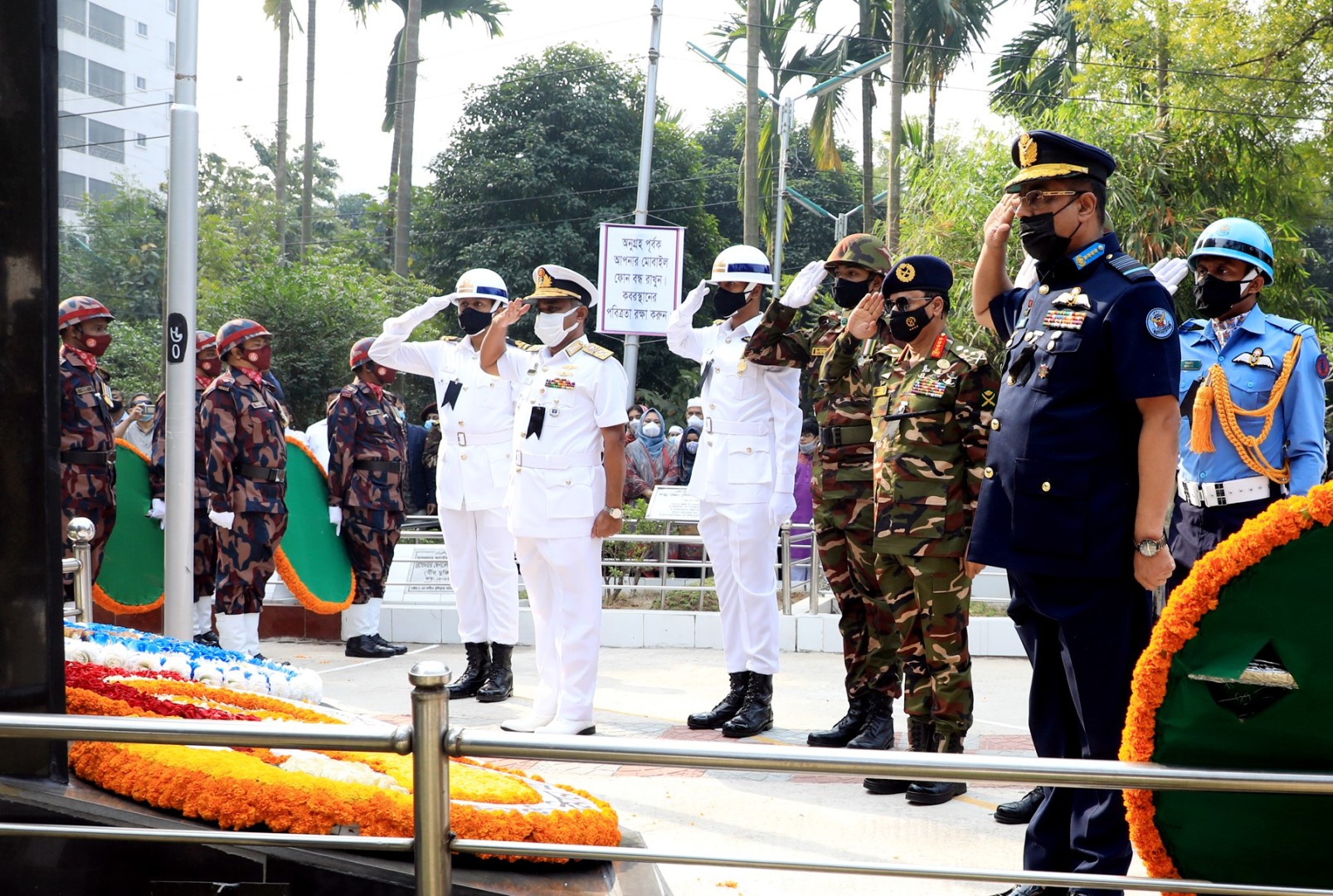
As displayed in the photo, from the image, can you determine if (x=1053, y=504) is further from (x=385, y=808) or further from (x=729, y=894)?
(x=385, y=808)

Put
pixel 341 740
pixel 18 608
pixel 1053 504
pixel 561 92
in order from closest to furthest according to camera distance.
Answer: pixel 341 740, pixel 18 608, pixel 1053 504, pixel 561 92

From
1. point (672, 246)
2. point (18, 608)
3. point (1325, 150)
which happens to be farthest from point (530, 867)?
point (1325, 150)

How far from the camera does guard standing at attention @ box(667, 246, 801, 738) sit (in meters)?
6.47

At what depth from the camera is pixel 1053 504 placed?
3.37 m

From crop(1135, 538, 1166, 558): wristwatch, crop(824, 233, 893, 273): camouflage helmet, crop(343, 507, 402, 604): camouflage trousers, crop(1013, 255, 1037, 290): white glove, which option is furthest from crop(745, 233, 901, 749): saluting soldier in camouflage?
crop(343, 507, 402, 604): camouflage trousers

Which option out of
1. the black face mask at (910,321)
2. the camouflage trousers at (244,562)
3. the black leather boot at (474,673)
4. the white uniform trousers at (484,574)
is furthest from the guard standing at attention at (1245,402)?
the camouflage trousers at (244,562)

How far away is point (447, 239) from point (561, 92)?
4156 millimetres

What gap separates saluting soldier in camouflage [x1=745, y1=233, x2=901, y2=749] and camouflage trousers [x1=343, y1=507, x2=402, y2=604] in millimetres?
3789

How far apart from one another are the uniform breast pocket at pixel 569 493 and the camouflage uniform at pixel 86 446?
3.38m

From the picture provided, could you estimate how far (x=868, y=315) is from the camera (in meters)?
5.61

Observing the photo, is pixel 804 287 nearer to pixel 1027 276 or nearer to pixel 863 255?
pixel 863 255

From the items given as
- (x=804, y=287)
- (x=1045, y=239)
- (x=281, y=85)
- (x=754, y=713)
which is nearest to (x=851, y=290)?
(x=804, y=287)

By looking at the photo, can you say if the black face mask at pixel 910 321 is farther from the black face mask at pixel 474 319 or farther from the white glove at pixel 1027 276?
the black face mask at pixel 474 319

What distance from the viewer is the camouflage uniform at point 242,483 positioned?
798cm
